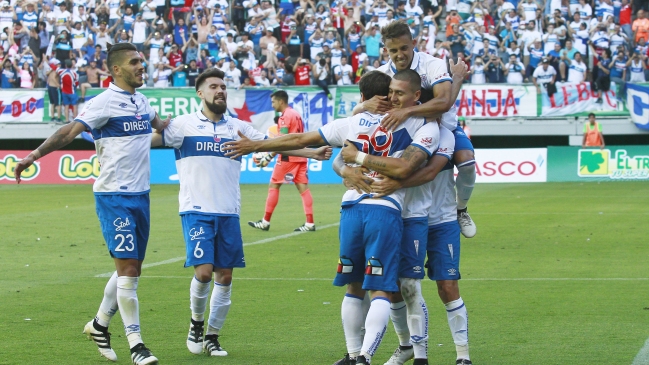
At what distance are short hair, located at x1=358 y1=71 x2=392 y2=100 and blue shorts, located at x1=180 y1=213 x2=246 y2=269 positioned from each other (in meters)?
1.72

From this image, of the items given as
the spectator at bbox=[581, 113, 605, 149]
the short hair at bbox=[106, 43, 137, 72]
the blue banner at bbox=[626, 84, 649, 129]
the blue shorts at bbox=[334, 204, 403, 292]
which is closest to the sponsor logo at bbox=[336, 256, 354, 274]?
the blue shorts at bbox=[334, 204, 403, 292]

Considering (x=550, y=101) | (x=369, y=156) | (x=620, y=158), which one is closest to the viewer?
(x=369, y=156)

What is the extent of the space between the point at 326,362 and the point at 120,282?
169 centimetres

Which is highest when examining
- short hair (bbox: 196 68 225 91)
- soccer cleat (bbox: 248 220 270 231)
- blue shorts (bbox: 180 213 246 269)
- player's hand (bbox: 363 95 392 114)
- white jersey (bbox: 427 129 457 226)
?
short hair (bbox: 196 68 225 91)

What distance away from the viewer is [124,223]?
7258mm

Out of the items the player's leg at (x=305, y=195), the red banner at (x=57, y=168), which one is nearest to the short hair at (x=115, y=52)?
the player's leg at (x=305, y=195)

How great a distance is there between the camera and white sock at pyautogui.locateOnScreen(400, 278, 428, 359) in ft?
21.9

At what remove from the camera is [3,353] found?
7.34 metres

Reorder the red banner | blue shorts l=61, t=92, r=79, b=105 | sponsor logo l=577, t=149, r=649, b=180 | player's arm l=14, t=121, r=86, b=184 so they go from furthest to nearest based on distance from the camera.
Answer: blue shorts l=61, t=92, r=79, b=105 < the red banner < sponsor logo l=577, t=149, r=649, b=180 < player's arm l=14, t=121, r=86, b=184

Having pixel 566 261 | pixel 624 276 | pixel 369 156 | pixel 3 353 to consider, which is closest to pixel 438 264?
pixel 369 156

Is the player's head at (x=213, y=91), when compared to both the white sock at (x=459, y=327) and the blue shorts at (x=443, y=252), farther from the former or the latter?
the white sock at (x=459, y=327)

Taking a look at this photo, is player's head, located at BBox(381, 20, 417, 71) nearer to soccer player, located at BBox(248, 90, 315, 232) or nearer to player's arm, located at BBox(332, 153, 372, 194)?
player's arm, located at BBox(332, 153, 372, 194)

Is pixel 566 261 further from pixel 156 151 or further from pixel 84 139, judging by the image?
pixel 84 139

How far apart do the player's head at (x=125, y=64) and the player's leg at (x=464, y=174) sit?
254 centimetres
